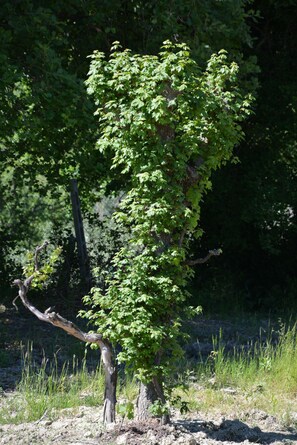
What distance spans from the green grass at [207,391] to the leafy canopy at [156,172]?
2.77 feet

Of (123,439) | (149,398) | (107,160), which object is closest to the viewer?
(123,439)

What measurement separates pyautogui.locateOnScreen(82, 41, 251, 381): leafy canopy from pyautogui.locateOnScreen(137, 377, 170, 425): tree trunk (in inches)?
6.4

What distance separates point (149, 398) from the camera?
240 inches

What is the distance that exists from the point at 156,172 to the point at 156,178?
0.04 meters

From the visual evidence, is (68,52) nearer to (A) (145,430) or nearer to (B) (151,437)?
(A) (145,430)

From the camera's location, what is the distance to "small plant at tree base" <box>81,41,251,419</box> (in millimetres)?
5926

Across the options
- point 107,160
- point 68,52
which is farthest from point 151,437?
point 68,52

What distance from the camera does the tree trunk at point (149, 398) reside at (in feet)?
19.9

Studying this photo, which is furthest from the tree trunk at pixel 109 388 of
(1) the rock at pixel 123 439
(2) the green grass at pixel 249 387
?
(2) the green grass at pixel 249 387

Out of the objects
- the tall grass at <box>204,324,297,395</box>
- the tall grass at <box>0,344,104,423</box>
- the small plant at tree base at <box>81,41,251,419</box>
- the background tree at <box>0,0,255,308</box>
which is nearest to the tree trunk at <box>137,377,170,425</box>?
the small plant at tree base at <box>81,41,251,419</box>

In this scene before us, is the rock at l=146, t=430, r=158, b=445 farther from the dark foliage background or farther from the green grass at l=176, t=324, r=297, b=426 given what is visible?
the dark foliage background

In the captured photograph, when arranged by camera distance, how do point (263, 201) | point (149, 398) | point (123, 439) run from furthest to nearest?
point (263, 201), point (149, 398), point (123, 439)

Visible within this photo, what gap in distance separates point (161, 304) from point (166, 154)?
1.12 meters

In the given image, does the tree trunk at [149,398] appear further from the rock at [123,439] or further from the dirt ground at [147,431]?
the rock at [123,439]
